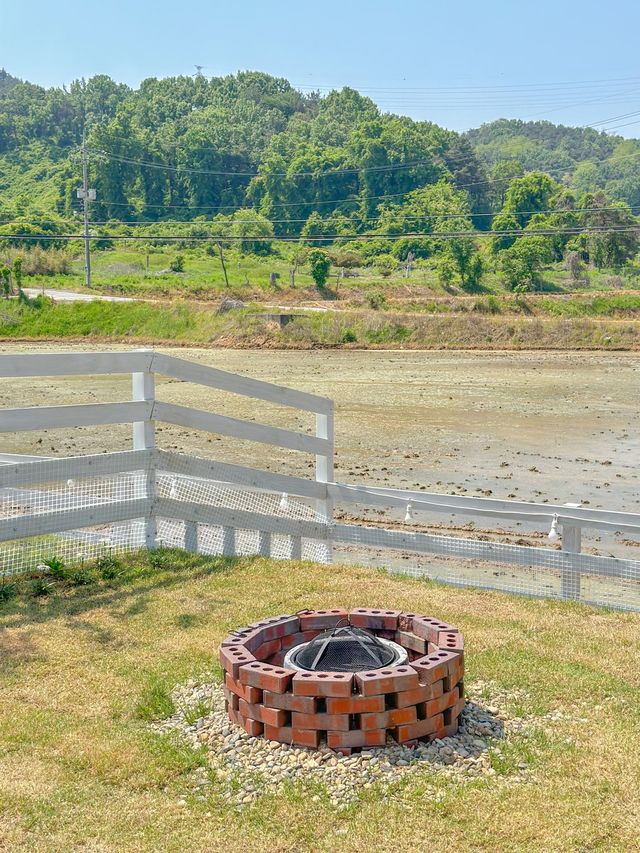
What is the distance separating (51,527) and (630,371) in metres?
32.5

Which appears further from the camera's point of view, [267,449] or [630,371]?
[630,371]

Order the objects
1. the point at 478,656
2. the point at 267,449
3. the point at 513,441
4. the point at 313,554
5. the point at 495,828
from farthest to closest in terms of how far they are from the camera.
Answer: the point at 513,441
the point at 267,449
the point at 313,554
the point at 478,656
the point at 495,828

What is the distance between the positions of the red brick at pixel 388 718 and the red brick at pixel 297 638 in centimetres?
96

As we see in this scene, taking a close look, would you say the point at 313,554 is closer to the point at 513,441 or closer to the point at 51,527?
the point at 51,527

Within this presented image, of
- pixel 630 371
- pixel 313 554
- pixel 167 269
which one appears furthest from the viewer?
pixel 167 269

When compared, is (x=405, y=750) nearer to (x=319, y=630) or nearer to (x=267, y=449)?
(x=319, y=630)

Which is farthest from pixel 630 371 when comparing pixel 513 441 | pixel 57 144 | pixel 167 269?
pixel 57 144

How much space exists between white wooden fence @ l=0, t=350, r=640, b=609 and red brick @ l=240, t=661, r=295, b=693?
273 centimetres

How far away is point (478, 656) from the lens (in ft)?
18.4

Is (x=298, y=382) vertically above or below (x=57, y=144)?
below

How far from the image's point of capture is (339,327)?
166 ft

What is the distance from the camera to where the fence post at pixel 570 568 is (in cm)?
737

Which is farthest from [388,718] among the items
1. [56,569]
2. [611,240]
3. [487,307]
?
[611,240]

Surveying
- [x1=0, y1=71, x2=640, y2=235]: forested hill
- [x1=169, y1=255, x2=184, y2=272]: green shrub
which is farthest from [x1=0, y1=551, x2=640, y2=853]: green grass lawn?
[x1=0, y1=71, x2=640, y2=235]: forested hill
